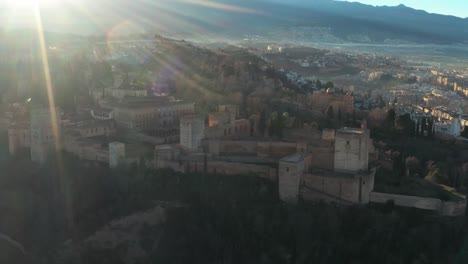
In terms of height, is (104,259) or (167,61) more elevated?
(167,61)

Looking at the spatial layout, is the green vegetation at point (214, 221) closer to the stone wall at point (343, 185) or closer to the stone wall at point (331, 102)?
the stone wall at point (343, 185)

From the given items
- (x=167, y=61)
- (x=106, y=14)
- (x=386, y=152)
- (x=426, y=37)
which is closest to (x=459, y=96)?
(x=167, y=61)

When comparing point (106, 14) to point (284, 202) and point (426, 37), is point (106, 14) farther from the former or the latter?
point (426, 37)

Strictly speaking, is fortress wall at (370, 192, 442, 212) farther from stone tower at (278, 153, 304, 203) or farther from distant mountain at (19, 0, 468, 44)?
→ distant mountain at (19, 0, 468, 44)

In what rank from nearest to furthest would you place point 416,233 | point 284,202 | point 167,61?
point 416,233
point 284,202
point 167,61

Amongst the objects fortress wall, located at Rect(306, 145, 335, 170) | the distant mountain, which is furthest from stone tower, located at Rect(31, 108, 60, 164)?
the distant mountain

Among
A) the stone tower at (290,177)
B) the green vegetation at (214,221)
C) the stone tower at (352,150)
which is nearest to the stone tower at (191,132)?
the green vegetation at (214,221)
